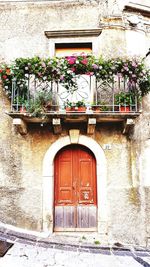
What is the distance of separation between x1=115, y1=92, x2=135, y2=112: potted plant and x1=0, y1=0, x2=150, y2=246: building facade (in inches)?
9.5

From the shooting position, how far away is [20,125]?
6.35 meters

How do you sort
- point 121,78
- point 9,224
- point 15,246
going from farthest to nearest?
point 121,78 < point 9,224 < point 15,246

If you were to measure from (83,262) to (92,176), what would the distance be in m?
2.84

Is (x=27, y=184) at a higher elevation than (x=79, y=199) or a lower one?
higher

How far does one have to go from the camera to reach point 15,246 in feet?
15.6

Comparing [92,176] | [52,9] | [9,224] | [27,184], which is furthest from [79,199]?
[52,9]

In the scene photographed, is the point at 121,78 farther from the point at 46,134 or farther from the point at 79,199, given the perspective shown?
the point at 79,199

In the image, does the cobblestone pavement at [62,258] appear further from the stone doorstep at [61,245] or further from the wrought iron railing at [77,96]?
the wrought iron railing at [77,96]

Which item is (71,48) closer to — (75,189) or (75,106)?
(75,106)

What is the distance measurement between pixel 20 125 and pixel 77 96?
5.42ft

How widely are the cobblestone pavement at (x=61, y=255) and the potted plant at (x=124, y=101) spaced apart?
313 centimetres

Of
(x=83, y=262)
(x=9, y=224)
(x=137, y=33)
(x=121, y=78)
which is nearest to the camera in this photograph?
(x=83, y=262)

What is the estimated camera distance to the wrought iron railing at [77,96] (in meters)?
6.31

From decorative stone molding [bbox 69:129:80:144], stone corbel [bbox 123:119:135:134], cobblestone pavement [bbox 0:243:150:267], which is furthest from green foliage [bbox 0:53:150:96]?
cobblestone pavement [bbox 0:243:150:267]
